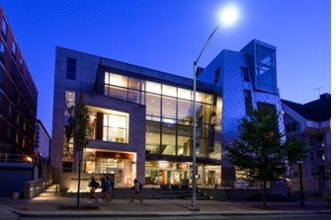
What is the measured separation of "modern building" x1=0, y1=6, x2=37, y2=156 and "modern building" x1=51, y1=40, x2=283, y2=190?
36.8ft

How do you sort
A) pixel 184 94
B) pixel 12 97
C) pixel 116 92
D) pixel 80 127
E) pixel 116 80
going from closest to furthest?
pixel 80 127 < pixel 116 92 < pixel 116 80 < pixel 184 94 < pixel 12 97

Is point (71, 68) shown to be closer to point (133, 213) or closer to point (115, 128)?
point (115, 128)

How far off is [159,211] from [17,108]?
46047 mm

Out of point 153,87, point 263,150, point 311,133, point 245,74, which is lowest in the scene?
point 263,150

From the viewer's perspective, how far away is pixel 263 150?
28.3 metres

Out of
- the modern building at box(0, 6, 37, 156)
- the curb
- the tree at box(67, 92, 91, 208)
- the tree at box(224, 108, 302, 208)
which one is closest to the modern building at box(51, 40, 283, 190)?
the tree at box(224, 108, 302, 208)

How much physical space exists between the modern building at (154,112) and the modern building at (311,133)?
1261cm

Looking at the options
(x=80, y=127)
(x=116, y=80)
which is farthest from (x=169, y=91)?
(x=80, y=127)

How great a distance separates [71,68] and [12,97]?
54.6ft

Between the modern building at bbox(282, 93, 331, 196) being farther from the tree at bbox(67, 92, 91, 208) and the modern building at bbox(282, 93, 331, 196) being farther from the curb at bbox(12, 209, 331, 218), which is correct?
the tree at bbox(67, 92, 91, 208)

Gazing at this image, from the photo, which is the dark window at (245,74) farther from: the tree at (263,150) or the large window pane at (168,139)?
the tree at (263,150)

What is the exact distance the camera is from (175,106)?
158 feet

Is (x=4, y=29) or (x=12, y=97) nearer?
(x=4, y=29)

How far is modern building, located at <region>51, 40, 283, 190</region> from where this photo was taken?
3906cm
